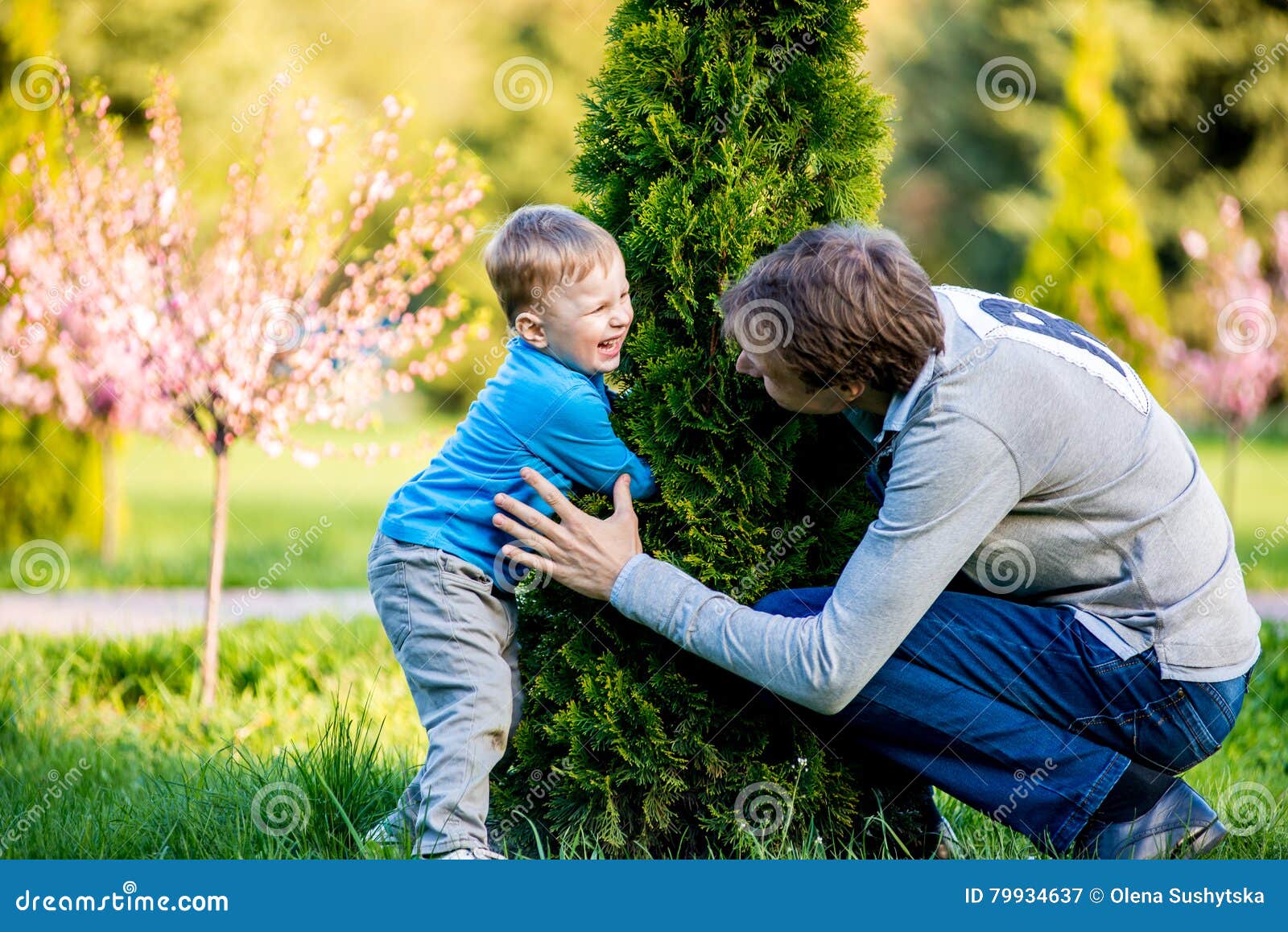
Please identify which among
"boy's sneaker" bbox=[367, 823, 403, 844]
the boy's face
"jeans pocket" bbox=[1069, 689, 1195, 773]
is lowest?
"boy's sneaker" bbox=[367, 823, 403, 844]

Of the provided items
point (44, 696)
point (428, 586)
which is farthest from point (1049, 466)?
point (44, 696)

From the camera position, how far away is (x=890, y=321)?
2.50 metres

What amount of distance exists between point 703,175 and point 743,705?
1.30 metres

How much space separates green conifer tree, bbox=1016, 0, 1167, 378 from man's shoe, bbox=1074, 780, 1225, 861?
10.8 metres

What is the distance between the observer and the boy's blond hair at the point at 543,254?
2814 millimetres

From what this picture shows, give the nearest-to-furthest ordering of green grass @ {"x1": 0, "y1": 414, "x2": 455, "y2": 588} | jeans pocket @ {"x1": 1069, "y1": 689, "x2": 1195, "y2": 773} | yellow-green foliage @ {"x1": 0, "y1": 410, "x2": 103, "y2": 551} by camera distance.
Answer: jeans pocket @ {"x1": 1069, "y1": 689, "x2": 1195, "y2": 773} < green grass @ {"x1": 0, "y1": 414, "x2": 455, "y2": 588} < yellow-green foliage @ {"x1": 0, "y1": 410, "x2": 103, "y2": 551}

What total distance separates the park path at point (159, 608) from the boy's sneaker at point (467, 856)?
3.05 metres

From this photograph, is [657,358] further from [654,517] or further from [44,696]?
[44,696]

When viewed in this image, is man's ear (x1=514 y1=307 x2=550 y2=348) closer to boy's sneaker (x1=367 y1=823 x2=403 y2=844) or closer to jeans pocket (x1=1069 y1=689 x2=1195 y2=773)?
boy's sneaker (x1=367 y1=823 x2=403 y2=844)

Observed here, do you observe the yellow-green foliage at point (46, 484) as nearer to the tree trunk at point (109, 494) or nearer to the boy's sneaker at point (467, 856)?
the tree trunk at point (109, 494)

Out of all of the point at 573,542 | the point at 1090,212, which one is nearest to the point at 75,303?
the point at 573,542

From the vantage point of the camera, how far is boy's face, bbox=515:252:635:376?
111 inches

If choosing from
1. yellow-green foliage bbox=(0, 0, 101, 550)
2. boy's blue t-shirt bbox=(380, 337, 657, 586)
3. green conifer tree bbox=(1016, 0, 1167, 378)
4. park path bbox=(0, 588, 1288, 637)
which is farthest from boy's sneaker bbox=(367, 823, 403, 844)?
green conifer tree bbox=(1016, 0, 1167, 378)

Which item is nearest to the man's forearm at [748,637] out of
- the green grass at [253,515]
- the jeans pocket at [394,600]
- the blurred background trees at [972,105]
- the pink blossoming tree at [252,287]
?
the jeans pocket at [394,600]
